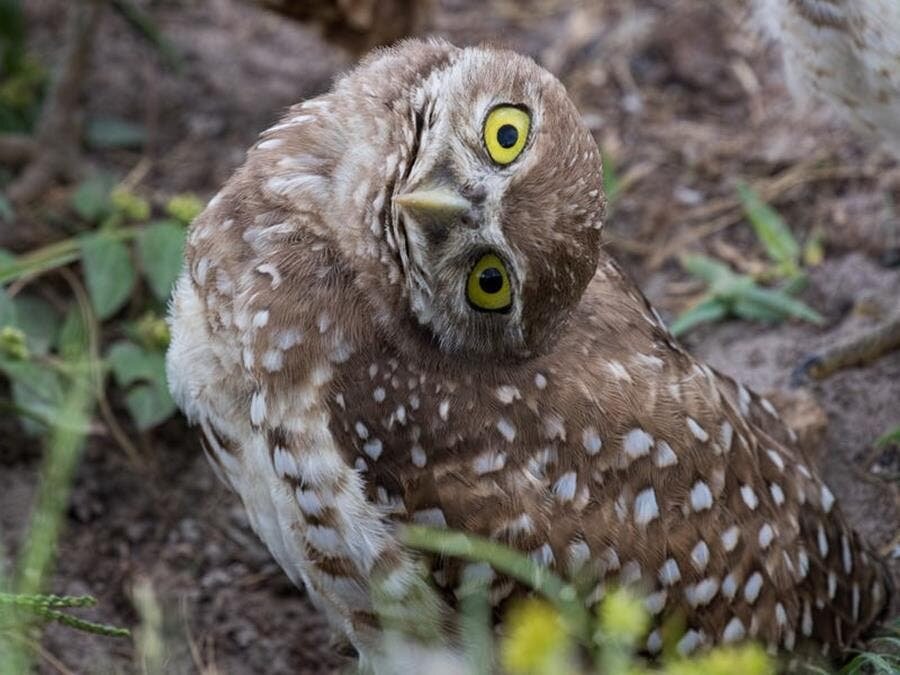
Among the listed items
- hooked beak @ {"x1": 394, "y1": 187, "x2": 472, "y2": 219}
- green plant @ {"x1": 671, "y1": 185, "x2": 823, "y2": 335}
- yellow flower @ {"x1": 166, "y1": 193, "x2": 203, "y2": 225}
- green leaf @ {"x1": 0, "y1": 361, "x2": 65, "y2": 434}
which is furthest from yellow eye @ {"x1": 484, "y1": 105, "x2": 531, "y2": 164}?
green plant @ {"x1": 671, "y1": 185, "x2": 823, "y2": 335}

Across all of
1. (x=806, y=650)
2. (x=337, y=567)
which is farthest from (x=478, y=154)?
(x=806, y=650)

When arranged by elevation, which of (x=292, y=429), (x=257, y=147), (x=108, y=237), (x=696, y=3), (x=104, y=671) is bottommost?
(x=104, y=671)

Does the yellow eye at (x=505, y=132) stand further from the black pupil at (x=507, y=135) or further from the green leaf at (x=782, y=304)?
the green leaf at (x=782, y=304)

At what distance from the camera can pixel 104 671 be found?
2.79m

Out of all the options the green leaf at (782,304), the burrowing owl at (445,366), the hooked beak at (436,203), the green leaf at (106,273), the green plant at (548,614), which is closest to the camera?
the green plant at (548,614)

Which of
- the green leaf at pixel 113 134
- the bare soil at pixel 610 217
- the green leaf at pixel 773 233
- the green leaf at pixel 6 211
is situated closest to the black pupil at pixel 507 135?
the bare soil at pixel 610 217

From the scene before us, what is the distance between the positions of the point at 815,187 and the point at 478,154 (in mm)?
2162

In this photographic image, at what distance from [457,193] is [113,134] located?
2.41 metres

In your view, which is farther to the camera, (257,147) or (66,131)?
(66,131)

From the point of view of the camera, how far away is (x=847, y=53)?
3.01 m

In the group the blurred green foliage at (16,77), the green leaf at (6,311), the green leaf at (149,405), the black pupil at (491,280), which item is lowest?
the green leaf at (149,405)

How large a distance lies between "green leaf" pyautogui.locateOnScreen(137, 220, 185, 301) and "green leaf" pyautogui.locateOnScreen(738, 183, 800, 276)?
5.10ft

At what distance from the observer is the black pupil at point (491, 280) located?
217cm

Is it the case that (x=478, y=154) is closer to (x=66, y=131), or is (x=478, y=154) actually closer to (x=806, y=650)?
(x=806, y=650)
